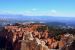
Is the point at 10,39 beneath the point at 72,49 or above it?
beneath

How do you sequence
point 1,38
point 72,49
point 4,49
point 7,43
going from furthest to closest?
point 1,38
point 7,43
point 4,49
point 72,49

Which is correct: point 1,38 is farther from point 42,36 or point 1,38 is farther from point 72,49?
point 72,49

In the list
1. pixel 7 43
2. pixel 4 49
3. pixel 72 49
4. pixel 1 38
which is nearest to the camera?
pixel 72 49

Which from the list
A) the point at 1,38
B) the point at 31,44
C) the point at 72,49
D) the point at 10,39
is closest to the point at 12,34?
the point at 10,39

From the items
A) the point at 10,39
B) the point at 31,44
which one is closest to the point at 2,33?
the point at 10,39

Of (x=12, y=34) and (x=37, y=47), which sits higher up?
(x=37, y=47)

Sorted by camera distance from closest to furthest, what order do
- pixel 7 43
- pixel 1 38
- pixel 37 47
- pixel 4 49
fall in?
pixel 37 47 → pixel 4 49 → pixel 7 43 → pixel 1 38

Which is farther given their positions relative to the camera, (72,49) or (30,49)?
(30,49)

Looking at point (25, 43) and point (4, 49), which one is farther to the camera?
point (4, 49)

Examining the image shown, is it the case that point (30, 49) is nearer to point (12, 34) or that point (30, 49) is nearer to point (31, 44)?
point (31, 44)

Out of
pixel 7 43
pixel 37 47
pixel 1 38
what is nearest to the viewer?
pixel 37 47
